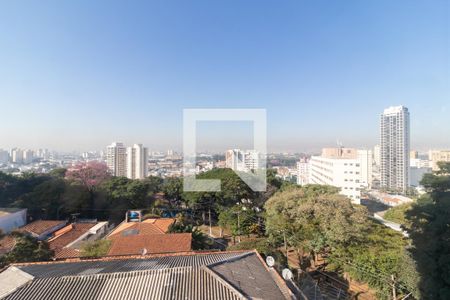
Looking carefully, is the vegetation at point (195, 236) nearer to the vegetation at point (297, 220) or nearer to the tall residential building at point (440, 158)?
the vegetation at point (297, 220)

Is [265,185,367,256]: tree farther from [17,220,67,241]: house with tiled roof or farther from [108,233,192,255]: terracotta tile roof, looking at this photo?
[17,220,67,241]: house with tiled roof

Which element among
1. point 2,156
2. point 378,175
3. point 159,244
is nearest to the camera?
point 159,244

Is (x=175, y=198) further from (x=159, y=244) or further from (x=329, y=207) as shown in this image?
(x=329, y=207)

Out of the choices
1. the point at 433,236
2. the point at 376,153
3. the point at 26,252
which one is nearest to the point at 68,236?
the point at 26,252

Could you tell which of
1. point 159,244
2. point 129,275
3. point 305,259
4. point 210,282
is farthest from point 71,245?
point 305,259

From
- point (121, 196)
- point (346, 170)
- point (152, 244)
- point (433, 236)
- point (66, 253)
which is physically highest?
point (433, 236)

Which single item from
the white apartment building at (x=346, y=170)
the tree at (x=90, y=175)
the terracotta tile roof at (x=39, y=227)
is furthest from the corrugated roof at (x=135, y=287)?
the white apartment building at (x=346, y=170)

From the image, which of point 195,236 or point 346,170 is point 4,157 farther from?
point 346,170
